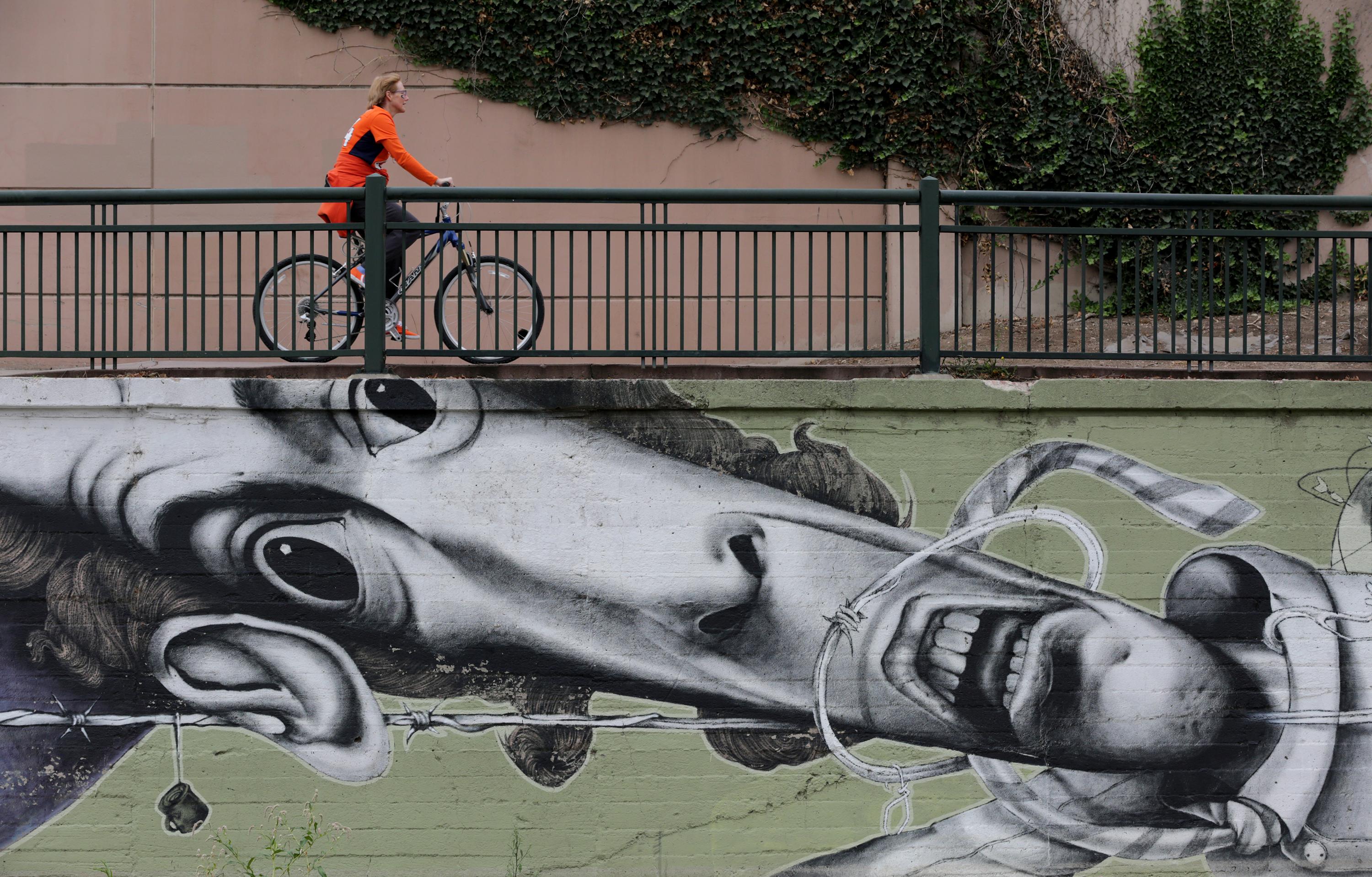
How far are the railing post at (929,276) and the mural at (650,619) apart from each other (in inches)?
26.8

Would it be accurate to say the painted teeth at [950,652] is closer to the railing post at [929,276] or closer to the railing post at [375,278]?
the railing post at [929,276]

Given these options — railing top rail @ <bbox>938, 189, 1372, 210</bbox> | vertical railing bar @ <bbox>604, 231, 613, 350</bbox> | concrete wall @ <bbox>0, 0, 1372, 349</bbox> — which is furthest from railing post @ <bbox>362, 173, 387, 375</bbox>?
concrete wall @ <bbox>0, 0, 1372, 349</bbox>

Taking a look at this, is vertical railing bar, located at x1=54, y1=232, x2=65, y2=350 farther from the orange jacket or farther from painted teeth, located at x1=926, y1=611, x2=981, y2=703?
painted teeth, located at x1=926, y1=611, x2=981, y2=703

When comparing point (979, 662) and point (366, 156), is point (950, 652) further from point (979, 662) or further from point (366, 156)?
point (366, 156)

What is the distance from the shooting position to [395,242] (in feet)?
17.8

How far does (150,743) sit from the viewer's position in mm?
4945

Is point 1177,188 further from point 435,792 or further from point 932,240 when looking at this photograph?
point 435,792

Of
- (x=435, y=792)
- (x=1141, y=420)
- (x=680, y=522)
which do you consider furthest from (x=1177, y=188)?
(x=435, y=792)

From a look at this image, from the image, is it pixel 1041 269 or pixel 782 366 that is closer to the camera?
pixel 782 366

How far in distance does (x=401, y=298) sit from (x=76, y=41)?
586 cm

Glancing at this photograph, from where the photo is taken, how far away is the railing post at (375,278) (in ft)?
16.9

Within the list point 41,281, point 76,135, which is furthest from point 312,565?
point 76,135

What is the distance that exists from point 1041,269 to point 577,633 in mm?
5176

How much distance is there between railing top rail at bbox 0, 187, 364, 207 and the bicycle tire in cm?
32
